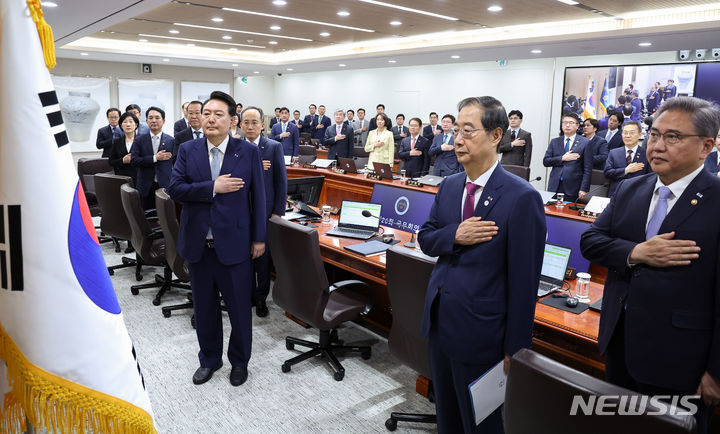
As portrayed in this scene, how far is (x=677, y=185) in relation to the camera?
5.64 feet

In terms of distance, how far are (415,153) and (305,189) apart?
13.6 ft

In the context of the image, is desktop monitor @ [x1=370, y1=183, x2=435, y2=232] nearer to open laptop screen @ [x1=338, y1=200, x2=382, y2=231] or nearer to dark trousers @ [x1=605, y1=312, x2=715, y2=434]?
open laptop screen @ [x1=338, y1=200, x2=382, y2=231]

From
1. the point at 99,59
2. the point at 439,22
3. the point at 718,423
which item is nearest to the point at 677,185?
the point at 718,423

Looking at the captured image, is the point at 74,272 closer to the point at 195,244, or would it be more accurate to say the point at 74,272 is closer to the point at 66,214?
the point at 66,214

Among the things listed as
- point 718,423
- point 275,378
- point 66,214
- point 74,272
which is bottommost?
point 275,378

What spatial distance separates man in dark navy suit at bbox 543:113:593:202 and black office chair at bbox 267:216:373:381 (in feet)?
13.3

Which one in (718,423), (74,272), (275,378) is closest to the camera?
(74,272)

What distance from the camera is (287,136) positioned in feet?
31.1

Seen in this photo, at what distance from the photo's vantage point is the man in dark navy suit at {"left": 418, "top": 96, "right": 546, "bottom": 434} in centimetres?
174

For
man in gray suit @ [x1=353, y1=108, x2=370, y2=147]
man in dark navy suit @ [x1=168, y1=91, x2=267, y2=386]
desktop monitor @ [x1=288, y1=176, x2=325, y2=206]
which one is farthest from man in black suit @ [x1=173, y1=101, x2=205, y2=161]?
man in gray suit @ [x1=353, y1=108, x2=370, y2=147]

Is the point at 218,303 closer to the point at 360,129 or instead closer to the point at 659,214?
the point at 659,214

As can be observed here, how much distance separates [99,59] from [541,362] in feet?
46.4

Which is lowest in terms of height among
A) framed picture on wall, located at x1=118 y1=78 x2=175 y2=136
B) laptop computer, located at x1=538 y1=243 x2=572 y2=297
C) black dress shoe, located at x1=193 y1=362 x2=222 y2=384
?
black dress shoe, located at x1=193 y1=362 x2=222 y2=384

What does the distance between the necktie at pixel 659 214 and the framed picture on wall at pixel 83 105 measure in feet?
46.3
